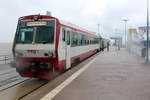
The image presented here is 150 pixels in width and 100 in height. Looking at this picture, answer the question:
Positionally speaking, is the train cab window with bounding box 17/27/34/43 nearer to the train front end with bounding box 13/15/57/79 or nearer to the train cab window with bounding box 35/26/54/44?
the train front end with bounding box 13/15/57/79

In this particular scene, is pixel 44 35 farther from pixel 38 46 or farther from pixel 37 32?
pixel 38 46

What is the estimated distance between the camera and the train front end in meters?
8.00

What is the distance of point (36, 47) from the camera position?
26.8ft

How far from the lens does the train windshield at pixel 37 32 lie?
27.0ft

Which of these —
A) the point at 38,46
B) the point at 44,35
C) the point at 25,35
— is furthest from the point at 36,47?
the point at 25,35

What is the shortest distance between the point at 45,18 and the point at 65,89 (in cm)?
335

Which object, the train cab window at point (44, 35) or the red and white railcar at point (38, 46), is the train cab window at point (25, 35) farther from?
the train cab window at point (44, 35)

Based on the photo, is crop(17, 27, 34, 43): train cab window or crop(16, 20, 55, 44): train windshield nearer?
crop(16, 20, 55, 44): train windshield

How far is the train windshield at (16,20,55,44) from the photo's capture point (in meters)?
8.22

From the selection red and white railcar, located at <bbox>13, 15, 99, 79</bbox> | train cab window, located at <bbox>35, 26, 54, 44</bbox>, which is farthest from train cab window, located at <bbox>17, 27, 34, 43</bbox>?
train cab window, located at <bbox>35, 26, 54, 44</bbox>

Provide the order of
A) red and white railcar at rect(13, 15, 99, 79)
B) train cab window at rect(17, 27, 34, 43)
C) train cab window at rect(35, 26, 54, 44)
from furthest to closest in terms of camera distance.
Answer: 1. train cab window at rect(17, 27, 34, 43)
2. train cab window at rect(35, 26, 54, 44)
3. red and white railcar at rect(13, 15, 99, 79)

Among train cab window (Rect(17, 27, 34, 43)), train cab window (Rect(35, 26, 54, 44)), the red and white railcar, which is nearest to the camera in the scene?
the red and white railcar

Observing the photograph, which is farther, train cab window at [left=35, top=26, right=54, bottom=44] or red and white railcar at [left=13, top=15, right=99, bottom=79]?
train cab window at [left=35, top=26, right=54, bottom=44]

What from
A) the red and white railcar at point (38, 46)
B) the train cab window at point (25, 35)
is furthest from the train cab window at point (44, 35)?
the train cab window at point (25, 35)
